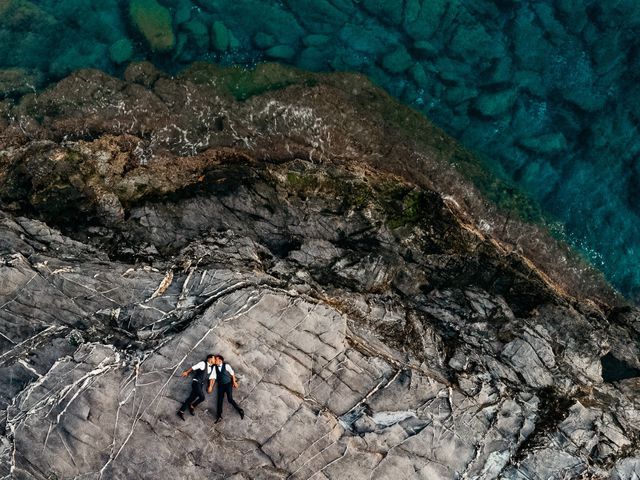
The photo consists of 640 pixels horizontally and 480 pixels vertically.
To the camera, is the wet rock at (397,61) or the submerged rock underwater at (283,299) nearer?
the submerged rock underwater at (283,299)

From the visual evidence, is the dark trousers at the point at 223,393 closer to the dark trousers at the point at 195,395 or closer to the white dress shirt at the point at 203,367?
the white dress shirt at the point at 203,367

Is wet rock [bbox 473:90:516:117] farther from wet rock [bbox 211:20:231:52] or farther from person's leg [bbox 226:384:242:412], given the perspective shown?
person's leg [bbox 226:384:242:412]

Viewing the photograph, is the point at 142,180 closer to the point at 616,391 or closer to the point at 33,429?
the point at 33,429

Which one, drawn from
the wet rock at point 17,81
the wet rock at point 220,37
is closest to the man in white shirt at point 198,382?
the wet rock at point 220,37

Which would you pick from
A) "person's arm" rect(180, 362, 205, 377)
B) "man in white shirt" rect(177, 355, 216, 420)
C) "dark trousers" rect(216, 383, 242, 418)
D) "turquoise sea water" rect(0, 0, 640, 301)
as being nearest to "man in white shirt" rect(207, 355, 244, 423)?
"dark trousers" rect(216, 383, 242, 418)

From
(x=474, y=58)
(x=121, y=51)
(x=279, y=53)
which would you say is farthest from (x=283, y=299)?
(x=474, y=58)

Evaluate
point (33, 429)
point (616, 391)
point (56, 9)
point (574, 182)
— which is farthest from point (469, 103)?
point (33, 429)
